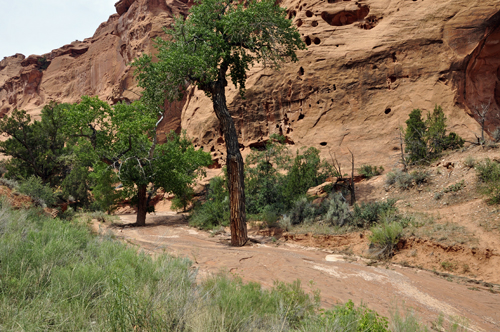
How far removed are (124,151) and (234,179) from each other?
23.2 ft

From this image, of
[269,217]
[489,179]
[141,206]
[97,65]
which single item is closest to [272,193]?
[269,217]

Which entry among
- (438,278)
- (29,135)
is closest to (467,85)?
(438,278)

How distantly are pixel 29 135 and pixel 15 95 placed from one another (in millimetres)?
34877

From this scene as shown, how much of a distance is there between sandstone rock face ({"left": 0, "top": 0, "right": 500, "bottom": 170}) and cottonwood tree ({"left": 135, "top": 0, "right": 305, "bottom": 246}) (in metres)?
10.0

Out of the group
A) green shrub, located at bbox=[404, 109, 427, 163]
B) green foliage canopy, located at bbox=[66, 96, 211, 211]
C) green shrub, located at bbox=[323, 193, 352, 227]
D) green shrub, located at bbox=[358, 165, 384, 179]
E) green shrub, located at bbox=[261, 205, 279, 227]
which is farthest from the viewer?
green shrub, located at bbox=[358, 165, 384, 179]

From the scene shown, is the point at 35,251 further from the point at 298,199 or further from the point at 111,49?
the point at 111,49

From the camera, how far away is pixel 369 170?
14.8 m

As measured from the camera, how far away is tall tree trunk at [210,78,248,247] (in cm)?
846

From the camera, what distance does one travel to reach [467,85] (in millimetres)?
17234

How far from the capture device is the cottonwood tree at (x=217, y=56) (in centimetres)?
841

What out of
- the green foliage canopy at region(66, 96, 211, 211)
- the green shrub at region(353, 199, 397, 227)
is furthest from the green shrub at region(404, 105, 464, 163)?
the green foliage canopy at region(66, 96, 211, 211)

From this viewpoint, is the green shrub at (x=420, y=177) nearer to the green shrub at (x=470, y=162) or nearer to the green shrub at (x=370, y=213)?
the green shrub at (x=470, y=162)

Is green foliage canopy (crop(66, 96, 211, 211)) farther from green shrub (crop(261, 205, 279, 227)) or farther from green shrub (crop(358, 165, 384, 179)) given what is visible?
green shrub (crop(358, 165, 384, 179))

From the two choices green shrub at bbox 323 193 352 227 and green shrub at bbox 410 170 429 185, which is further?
green shrub at bbox 410 170 429 185
